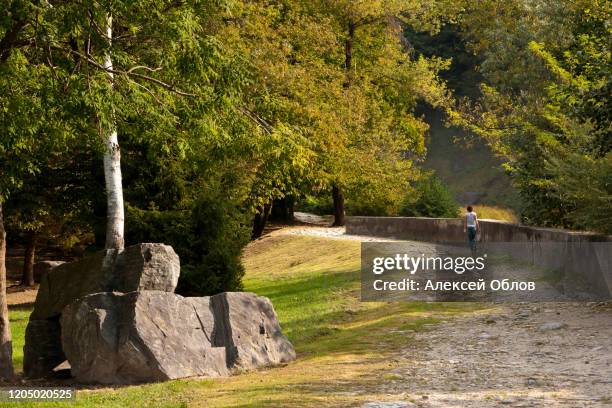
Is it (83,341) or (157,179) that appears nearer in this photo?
(83,341)

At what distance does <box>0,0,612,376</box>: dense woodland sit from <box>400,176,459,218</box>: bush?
10 centimetres

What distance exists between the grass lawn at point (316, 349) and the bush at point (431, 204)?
14.7 meters

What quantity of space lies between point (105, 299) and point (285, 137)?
5.72 meters

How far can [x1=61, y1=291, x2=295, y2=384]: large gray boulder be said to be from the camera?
13.7 m

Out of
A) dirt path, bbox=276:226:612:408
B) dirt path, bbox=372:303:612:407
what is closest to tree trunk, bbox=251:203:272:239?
dirt path, bbox=276:226:612:408

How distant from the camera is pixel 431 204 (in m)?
46.8

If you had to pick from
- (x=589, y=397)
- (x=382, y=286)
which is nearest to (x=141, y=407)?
(x=589, y=397)

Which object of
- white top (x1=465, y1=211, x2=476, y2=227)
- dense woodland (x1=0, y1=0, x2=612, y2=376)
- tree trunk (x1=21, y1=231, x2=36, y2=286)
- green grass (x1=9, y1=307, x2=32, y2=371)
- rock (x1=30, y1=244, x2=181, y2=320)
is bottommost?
green grass (x1=9, y1=307, x2=32, y2=371)

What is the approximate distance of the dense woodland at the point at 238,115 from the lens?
48.6ft

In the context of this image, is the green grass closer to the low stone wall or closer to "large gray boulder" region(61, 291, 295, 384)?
"large gray boulder" region(61, 291, 295, 384)

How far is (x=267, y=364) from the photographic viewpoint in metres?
15.0

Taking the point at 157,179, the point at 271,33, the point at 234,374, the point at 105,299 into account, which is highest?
the point at 271,33

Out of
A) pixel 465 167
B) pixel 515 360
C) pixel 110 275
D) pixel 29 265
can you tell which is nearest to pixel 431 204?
pixel 29 265

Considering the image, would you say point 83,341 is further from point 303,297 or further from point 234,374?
point 303,297
